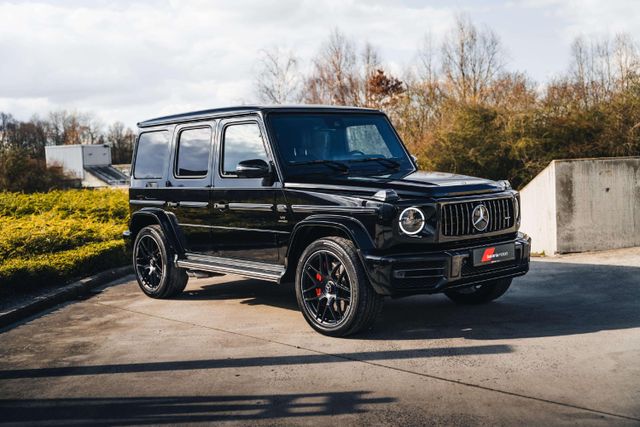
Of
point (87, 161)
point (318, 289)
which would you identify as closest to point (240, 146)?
point (318, 289)

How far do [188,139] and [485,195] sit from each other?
3489 mm

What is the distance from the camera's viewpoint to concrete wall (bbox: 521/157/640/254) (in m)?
11.3

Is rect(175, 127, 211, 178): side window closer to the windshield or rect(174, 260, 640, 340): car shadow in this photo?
the windshield

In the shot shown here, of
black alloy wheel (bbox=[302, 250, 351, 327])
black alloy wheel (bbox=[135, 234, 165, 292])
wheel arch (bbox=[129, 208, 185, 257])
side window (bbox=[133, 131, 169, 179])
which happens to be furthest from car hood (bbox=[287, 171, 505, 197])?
black alloy wheel (bbox=[135, 234, 165, 292])

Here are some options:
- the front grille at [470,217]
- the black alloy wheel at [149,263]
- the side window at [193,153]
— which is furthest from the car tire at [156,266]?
the front grille at [470,217]

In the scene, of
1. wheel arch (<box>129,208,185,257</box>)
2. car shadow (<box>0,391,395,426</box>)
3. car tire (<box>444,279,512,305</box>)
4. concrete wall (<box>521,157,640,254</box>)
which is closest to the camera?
car shadow (<box>0,391,395,426</box>)

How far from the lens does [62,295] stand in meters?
8.49

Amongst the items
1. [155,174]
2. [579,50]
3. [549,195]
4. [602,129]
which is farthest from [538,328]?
[579,50]

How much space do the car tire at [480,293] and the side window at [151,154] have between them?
3680mm

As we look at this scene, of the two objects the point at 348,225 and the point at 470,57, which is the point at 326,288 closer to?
the point at 348,225

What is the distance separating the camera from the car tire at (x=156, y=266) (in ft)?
26.7

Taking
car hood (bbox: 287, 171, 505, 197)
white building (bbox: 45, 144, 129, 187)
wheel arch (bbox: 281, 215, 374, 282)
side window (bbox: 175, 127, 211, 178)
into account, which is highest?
white building (bbox: 45, 144, 129, 187)

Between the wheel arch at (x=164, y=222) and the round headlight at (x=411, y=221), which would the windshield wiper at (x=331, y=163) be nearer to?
the round headlight at (x=411, y=221)

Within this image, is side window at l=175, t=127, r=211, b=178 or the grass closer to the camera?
side window at l=175, t=127, r=211, b=178
